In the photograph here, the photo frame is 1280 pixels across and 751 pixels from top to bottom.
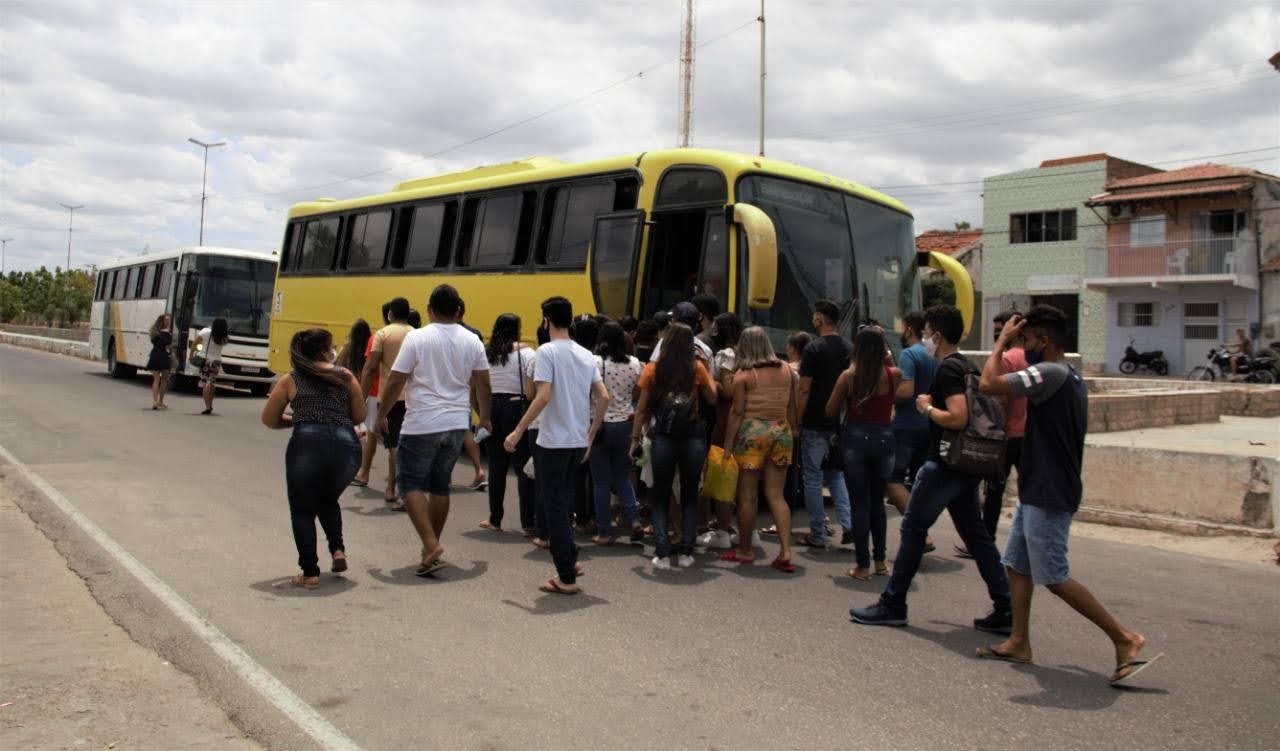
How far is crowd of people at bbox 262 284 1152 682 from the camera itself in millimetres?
4871

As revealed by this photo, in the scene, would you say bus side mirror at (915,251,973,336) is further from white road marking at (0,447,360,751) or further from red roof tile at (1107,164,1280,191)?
red roof tile at (1107,164,1280,191)

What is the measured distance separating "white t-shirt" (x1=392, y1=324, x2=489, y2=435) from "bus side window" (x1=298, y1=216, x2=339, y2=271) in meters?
10.5

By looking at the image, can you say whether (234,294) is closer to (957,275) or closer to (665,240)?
(665,240)

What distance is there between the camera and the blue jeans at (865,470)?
658cm

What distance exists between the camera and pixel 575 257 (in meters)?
11.2

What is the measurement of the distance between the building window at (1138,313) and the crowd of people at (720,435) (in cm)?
3160

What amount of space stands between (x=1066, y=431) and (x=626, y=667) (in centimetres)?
241

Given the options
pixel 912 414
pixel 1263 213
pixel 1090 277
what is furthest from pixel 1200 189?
pixel 912 414

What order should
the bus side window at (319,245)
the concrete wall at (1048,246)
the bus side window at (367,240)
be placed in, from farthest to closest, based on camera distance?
1. the concrete wall at (1048,246)
2. the bus side window at (319,245)
3. the bus side window at (367,240)

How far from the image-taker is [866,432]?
660cm

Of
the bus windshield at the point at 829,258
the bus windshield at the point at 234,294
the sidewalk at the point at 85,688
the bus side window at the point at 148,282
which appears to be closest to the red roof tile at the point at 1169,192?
the bus windshield at the point at 829,258

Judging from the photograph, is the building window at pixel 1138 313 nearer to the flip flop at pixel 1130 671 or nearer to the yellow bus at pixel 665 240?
the yellow bus at pixel 665 240

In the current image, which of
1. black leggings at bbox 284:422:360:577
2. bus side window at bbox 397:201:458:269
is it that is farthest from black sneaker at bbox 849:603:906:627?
bus side window at bbox 397:201:458:269

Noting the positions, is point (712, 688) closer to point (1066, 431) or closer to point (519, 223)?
point (1066, 431)
